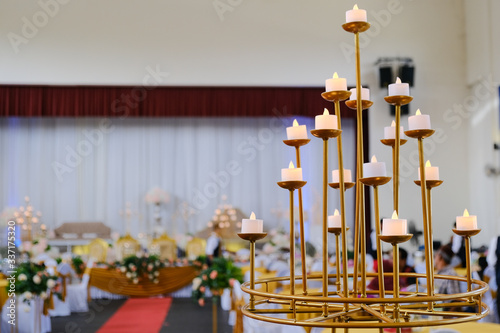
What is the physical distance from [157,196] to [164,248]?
73.3 inches

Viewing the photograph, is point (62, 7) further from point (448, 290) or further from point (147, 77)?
point (448, 290)

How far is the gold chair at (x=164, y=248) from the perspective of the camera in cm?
1208

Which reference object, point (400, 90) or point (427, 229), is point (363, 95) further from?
point (427, 229)

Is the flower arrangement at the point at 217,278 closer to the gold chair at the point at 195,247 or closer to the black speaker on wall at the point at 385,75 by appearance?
the gold chair at the point at 195,247

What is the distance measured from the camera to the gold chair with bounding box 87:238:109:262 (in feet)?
39.8

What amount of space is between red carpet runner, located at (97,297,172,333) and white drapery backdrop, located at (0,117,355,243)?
3205 millimetres

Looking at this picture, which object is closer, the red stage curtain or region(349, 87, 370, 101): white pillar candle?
region(349, 87, 370, 101): white pillar candle

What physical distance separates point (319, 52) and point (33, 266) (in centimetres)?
750

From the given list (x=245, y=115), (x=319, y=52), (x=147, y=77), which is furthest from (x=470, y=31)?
(x=147, y=77)

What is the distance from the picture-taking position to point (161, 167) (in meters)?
14.0

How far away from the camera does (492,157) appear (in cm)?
1160

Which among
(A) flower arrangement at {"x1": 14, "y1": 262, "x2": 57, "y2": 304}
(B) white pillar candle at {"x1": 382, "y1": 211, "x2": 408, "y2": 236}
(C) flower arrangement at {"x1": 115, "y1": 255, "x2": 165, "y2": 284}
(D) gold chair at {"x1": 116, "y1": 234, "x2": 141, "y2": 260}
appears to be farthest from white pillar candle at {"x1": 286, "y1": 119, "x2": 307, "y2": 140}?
(D) gold chair at {"x1": 116, "y1": 234, "x2": 141, "y2": 260}

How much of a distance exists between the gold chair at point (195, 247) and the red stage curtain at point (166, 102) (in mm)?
2600

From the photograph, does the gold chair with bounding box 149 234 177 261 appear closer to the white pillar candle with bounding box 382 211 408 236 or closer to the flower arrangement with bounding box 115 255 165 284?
the flower arrangement with bounding box 115 255 165 284
